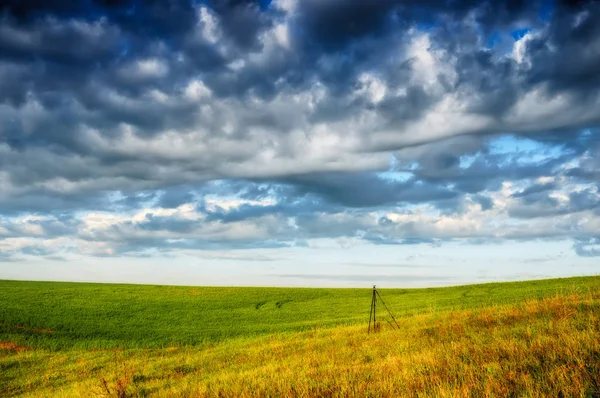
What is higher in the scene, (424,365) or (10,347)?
(424,365)

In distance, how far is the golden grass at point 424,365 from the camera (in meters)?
7.57

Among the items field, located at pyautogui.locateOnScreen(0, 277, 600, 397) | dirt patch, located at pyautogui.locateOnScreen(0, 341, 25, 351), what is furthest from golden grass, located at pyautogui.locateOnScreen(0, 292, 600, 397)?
dirt patch, located at pyautogui.locateOnScreen(0, 341, 25, 351)

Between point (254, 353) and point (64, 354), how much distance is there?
14314mm

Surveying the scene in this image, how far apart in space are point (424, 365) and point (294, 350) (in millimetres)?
9355

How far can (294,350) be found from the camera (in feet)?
59.5

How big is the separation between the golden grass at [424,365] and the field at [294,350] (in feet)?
0.14

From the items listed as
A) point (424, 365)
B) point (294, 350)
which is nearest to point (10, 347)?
point (294, 350)

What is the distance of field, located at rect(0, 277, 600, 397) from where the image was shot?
326 inches

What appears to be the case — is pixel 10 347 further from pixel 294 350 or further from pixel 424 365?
pixel 424 365

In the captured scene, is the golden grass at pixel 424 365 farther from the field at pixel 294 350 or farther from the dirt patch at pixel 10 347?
the dirt patch at pixel 10 347

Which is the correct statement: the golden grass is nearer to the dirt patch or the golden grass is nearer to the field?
the field

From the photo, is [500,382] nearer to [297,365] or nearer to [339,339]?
[297,365]

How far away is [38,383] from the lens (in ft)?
63.2

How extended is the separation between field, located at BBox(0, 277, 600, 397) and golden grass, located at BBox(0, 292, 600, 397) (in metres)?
0.04
